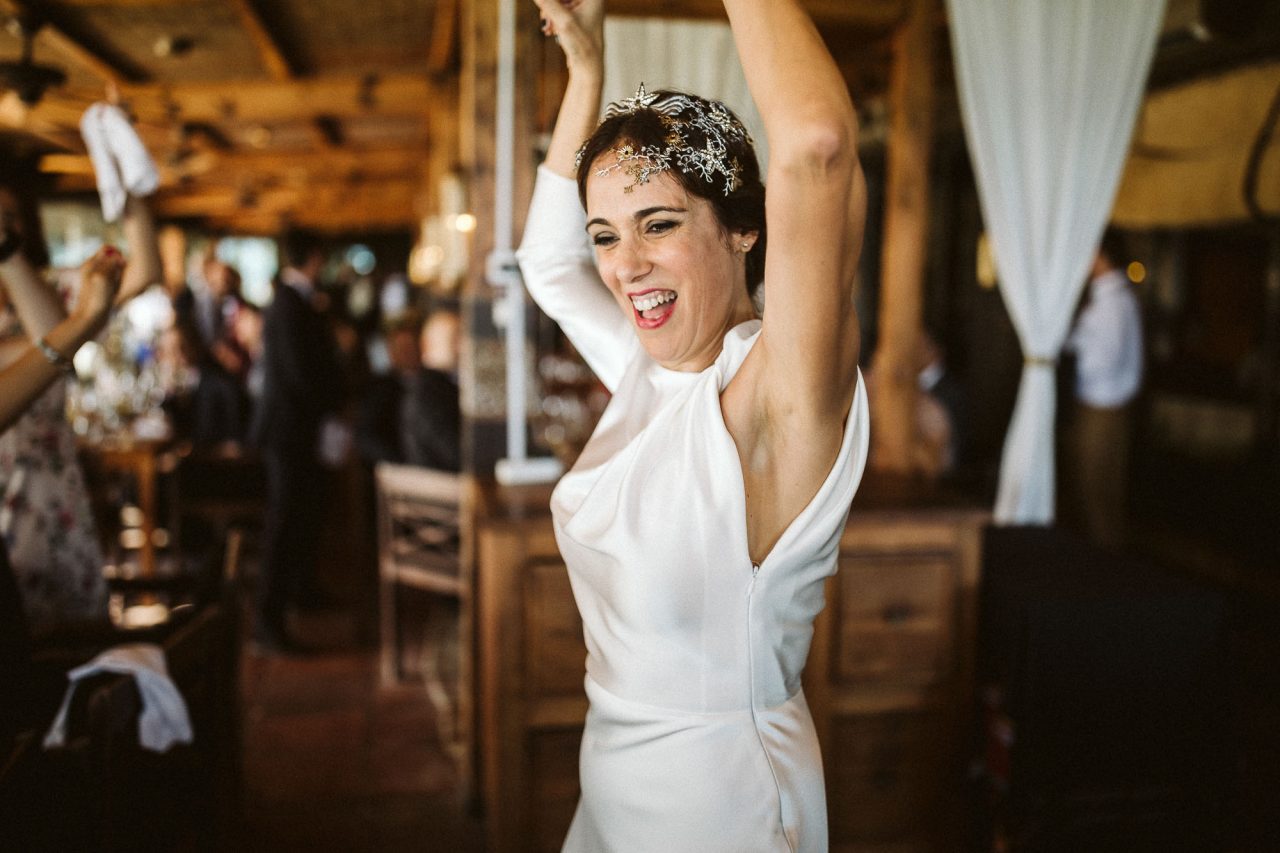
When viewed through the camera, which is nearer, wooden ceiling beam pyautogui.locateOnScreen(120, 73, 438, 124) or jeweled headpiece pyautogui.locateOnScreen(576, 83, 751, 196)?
jeweled headpiece pyautogui.locateOnScreen(576, 83, 751, 196)

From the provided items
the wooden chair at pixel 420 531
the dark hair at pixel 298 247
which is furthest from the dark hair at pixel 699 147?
the dark hair at pixel 298 247

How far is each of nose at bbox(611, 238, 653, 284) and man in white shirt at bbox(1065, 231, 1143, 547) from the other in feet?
15.0

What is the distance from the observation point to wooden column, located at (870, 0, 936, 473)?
3.17 meters

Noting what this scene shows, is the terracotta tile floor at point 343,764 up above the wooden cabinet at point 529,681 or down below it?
below

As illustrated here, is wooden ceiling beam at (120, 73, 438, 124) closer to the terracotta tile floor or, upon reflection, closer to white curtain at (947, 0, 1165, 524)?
the terracotta tile floor

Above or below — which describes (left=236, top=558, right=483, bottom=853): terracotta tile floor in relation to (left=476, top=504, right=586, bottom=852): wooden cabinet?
below

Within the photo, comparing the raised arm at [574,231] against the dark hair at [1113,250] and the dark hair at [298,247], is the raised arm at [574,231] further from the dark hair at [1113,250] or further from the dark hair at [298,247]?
the dark hair at [1113,250]

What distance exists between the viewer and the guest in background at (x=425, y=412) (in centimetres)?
408

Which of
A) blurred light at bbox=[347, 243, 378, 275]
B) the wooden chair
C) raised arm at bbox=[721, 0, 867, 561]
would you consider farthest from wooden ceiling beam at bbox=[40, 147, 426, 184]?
raised arm at bbox=[721, 0, 867, 561]

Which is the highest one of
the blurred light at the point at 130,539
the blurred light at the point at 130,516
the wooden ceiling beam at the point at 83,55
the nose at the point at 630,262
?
the wooden ceiling beam at the point at 83,55

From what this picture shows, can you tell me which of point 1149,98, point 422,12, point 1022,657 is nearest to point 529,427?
point 1022,657

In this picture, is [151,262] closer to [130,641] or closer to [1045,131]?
[130,641]

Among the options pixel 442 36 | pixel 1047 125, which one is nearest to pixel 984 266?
pixel 442 36

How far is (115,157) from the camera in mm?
1783
